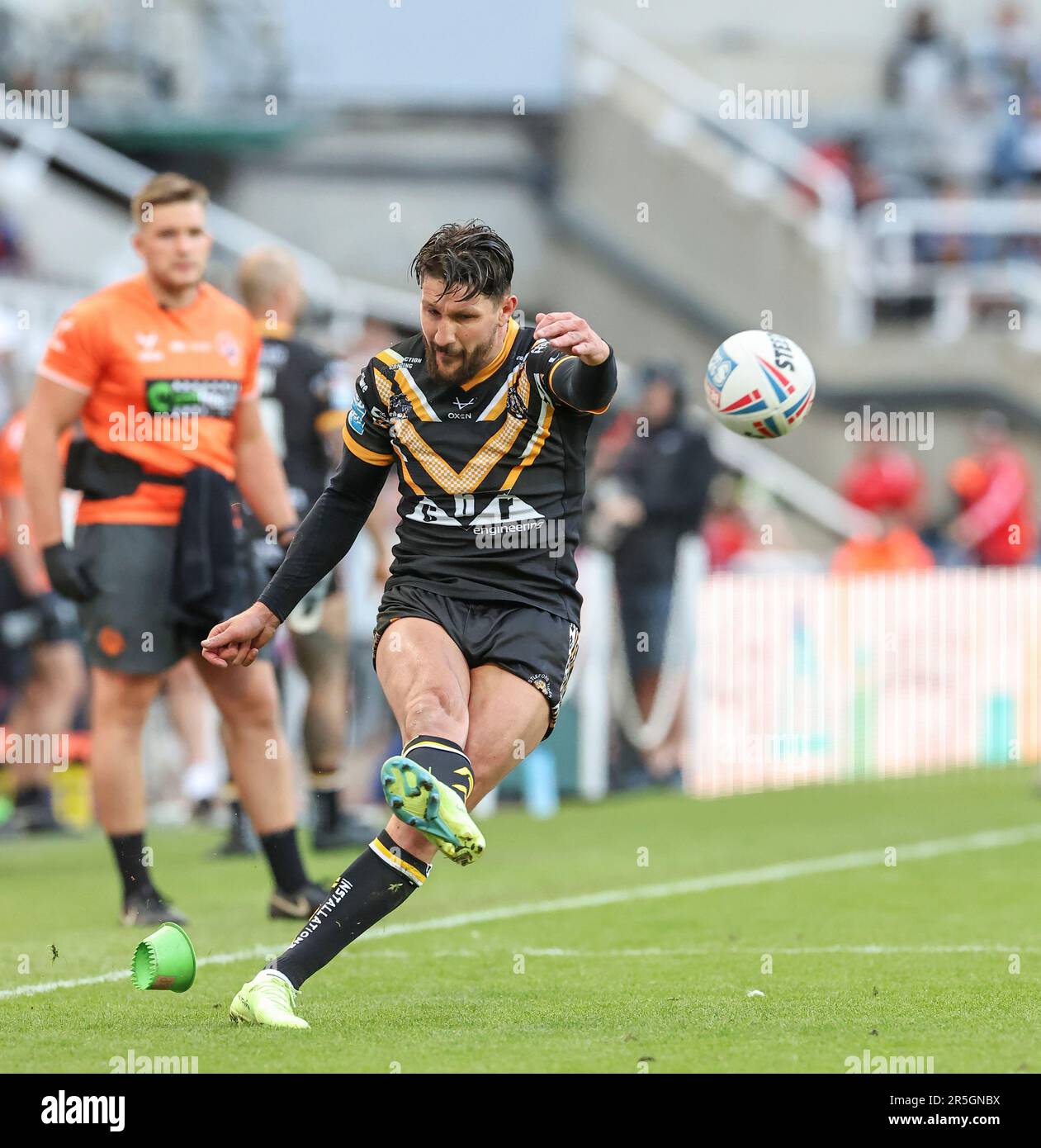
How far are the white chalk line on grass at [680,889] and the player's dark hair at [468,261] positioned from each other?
8.20ft

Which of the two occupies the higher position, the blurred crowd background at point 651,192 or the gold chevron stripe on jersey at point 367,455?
the blurred crowd background at point 651,192

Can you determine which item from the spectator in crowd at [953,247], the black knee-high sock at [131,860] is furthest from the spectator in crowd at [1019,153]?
the black knee-high sock at [131,860]

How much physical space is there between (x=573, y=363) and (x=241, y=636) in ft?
3.91

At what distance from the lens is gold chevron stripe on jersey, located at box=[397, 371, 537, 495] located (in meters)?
6.25

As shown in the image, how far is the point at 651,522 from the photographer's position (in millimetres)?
15094

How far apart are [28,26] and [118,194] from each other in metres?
1.81

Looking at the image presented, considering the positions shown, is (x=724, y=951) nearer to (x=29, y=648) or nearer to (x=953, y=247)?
(x=29, y=648)

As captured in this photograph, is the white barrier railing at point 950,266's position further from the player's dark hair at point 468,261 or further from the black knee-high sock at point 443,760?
the black knee-high sock at point 443,760

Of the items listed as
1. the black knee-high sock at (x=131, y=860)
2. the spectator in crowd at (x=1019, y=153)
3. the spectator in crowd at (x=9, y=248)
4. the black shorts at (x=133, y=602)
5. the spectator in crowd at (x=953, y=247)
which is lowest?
the black knee-high sock at (x=131, y=860)

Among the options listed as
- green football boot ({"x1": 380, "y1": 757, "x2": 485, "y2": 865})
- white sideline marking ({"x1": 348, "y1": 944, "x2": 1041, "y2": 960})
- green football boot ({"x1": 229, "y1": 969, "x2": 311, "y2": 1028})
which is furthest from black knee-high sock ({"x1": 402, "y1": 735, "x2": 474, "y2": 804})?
white sideline marking ({"x1": 348, "y1": 944, "x2": 1041, "y2": 960})

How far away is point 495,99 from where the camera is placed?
24.5 m

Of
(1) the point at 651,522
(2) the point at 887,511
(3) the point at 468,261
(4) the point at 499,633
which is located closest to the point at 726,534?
(2) the point at 887,511

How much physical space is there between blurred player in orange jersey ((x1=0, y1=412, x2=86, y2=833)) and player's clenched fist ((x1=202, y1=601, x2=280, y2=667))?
6.35 meters

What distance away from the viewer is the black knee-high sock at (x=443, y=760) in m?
5.69
